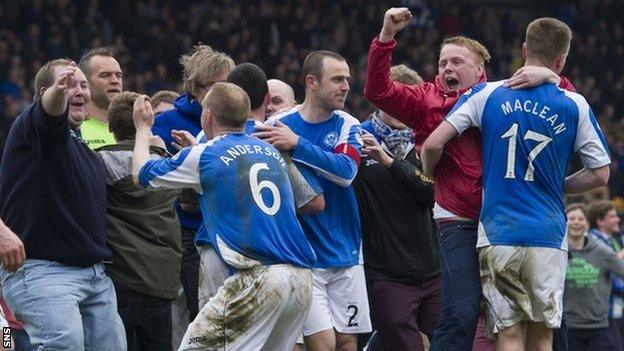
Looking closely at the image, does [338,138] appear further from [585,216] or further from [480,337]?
[585,216]

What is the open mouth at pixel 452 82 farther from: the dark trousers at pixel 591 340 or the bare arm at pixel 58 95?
the dark trousers at pixel 591 340

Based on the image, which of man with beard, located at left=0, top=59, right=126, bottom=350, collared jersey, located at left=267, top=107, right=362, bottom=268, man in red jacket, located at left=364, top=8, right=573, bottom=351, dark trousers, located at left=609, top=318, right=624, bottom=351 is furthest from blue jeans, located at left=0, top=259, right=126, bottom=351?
dark trousers, located at left=609, top=318, right=624, bottom=351

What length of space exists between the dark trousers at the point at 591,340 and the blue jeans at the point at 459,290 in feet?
Answer: 20.4

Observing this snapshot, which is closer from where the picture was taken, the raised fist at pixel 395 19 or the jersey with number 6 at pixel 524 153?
the jersey with number 6 at pixel 524 153

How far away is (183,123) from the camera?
9195mm

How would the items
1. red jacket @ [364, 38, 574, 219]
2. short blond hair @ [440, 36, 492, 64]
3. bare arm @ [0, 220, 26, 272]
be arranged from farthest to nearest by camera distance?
1. short blond hair @ [440, 36, 492, 64]
2. red jacket @ [364, 38, 574, 219]
3. bare arm @ [0, 220, 26, 272]

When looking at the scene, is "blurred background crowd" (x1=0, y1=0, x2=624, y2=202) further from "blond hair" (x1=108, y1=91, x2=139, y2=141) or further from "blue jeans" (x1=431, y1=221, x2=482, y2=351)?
"blue jeans" (x1=431, y1=221, x2=482, y2=351)

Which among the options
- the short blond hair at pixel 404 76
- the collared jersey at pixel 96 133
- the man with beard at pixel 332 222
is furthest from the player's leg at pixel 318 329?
the short blond hair at pixel 404 76

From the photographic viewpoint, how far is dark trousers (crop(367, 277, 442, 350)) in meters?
8.95

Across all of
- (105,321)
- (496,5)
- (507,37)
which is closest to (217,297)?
(105,321)

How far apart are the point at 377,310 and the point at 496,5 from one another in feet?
81.8

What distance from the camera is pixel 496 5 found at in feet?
109

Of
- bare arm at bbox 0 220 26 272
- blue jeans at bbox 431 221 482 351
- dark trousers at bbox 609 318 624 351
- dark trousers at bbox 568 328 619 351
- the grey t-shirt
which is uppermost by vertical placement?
bare arm at bbox 0 220 26 272

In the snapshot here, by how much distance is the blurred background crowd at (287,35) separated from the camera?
22.2m
